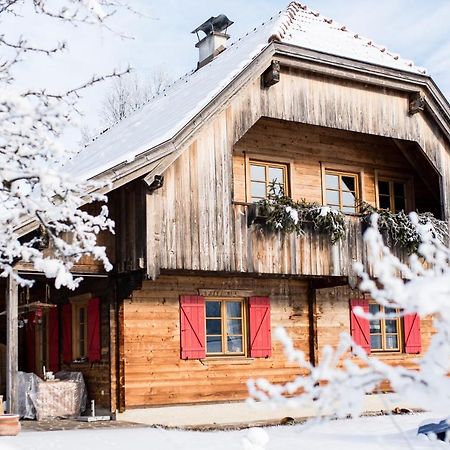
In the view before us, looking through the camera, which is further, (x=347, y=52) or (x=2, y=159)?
(x=347, y=52)

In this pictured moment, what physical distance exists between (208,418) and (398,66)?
25.4 feet

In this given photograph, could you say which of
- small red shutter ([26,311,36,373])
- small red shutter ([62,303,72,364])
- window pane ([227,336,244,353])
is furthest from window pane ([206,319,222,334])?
small red shutter ([26,311,36,373])

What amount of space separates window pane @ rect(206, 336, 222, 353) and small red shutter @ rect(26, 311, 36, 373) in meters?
3.98

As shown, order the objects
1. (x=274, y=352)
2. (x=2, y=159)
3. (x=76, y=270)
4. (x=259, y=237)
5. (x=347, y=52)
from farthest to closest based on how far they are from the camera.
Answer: (x=347, y=52) → (x=274, y=352) → (x=259, y=237) → (x=76, y=270) → (x=2, y=159)

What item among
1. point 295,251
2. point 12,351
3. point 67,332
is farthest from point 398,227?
point 12,351

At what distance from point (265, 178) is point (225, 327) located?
273 centimetres

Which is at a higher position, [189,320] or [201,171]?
[201,171]

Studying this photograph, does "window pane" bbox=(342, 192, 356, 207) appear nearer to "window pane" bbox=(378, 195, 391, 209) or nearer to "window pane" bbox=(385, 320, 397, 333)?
"window pane" bbox=(378, 195, 391, 209)

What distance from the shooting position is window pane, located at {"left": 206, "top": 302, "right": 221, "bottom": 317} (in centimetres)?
1370

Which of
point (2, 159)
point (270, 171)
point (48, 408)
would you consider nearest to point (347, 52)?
point (270, 171)

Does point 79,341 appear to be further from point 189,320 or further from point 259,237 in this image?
point 259,237

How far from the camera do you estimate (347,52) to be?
50.4 feet

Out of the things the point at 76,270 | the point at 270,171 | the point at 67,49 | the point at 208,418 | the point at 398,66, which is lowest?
the point at 208,418

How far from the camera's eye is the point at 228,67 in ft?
47.1
